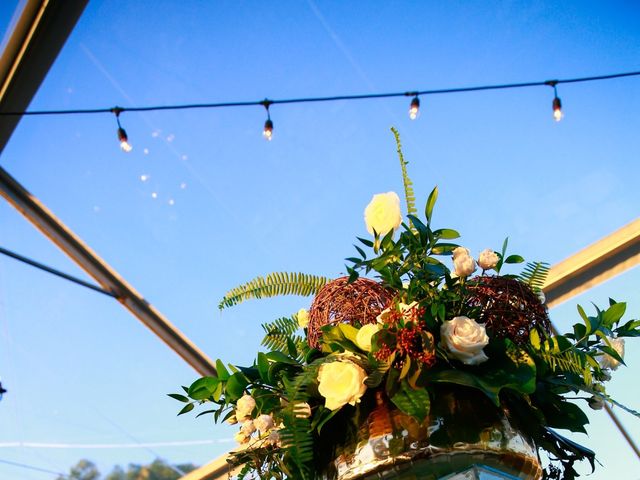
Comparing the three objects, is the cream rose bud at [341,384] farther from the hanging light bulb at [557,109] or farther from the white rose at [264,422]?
the hanging light bulb at [557,109]

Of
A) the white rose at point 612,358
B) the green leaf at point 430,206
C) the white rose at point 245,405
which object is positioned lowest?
the white rose at point 612,358

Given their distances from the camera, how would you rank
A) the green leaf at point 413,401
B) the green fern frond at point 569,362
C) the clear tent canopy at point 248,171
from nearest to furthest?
the green leaf at point 413,401
the green fern frond at point 569,362
the clear tent canopy at point 248,171

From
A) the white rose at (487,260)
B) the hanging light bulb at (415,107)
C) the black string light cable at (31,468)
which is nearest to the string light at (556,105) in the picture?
the hanging light bulb at (415,107)

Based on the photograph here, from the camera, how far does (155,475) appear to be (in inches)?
168

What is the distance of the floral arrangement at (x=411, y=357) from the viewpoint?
0.93 meters

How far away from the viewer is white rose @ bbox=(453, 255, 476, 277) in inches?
39.8

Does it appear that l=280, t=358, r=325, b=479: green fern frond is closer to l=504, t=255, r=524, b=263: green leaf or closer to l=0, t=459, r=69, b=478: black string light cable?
l=504, t=255, r=524, b=263: green leaf

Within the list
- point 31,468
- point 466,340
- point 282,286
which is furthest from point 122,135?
point 466,340

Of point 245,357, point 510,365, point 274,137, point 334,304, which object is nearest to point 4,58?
point 274,137

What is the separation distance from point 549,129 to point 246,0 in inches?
53.2

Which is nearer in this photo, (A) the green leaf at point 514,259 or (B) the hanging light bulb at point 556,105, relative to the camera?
(A) the green leaf at point 514,259

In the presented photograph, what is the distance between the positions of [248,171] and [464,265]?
272 cm

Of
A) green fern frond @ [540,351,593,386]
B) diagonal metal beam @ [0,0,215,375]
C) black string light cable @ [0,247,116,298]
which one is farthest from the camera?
black string light cable @ [0,247,116,298]

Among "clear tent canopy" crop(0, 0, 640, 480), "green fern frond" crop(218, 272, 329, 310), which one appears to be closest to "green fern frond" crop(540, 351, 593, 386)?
"green fern frond" crop(218, 272, 329, 310)
